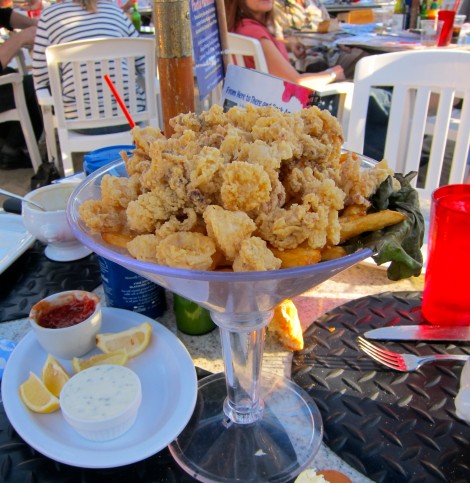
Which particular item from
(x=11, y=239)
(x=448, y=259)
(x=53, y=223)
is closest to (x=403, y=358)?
(x=448, y=259)

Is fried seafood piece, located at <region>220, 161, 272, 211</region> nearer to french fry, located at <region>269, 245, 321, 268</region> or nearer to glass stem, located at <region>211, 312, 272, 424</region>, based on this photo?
french fry, located at <region>269, 245, 321, 268</region>

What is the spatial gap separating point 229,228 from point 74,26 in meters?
2.96

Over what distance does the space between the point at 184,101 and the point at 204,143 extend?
1.19 feet

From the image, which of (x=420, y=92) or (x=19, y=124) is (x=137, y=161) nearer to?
(x=420, y=92)

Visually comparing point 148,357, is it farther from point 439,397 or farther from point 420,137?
point 420,137

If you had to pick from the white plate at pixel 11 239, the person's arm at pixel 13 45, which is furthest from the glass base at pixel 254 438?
the person's arm at pixel 13 45

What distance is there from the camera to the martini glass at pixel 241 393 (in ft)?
1.93

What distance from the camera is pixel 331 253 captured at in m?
0.62

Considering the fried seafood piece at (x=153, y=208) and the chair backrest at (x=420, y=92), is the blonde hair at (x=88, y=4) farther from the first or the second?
the fried seafood piece at (x=153, y=208)

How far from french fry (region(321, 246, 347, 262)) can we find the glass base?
0.35 metres

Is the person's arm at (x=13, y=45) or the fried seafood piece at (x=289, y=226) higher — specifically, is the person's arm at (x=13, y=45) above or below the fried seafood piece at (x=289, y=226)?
below

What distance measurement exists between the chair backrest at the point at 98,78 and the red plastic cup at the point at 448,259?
2420 mm

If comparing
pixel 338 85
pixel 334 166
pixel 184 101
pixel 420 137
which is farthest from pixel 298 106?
pixel 338 85

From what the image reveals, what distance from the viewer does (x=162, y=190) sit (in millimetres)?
628
